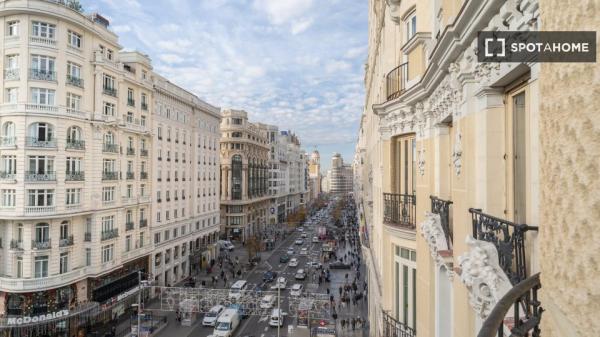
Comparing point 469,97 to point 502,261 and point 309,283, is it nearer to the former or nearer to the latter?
point 502,261

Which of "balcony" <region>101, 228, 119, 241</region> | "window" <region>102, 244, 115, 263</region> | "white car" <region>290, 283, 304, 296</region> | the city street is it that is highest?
"balcony" <region>101, 228, 119, 241</region>

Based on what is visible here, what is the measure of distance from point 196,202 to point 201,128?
10750mm

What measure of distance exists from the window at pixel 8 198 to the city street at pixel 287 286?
1501cm

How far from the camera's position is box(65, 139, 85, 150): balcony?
90.3 ft

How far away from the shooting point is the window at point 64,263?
2712 cm

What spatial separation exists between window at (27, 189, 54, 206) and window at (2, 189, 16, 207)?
94 cm

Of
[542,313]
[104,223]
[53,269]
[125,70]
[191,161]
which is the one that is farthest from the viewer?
[191,161]

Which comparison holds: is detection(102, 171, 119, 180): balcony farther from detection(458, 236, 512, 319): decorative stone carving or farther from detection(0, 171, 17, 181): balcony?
detection(458, 236, 512, 319): decorative stone carving

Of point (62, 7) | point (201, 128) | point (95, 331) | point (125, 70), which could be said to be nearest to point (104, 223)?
point (95, 331)

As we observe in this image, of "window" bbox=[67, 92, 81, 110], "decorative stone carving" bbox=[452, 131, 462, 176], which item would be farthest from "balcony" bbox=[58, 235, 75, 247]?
"decorative stone carving" bbox=[452, 131, 462, 176]

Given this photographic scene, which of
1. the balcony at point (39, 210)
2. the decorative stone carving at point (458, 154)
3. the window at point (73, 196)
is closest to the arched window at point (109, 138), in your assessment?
the window at point (73, 196)

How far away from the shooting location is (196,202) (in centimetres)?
4978

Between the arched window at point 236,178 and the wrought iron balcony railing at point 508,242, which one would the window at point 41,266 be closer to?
the wrought iron balcony railing at point 508,242

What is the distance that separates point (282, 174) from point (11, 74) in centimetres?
7898
